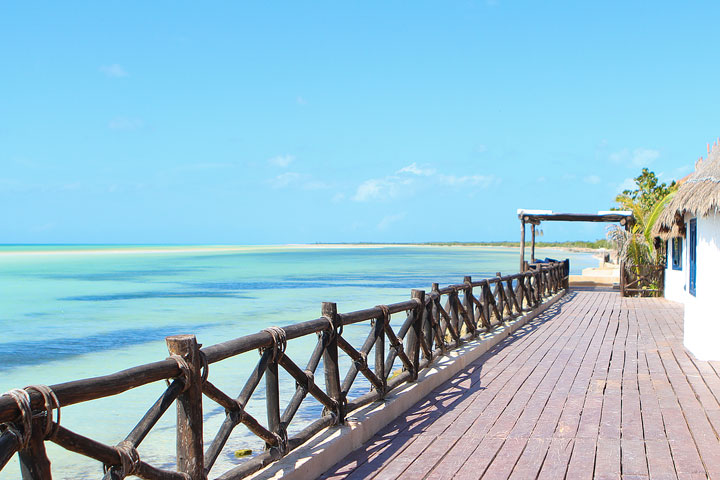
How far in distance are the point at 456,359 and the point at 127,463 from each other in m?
5.01

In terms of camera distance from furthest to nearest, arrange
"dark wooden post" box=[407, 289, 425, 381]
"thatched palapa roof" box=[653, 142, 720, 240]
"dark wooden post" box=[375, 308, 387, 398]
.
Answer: "thatched palapa roof" box=[653, 142, 720, 240] < "dark wooden post" box=[407, 289, 425, 381] < "dark wooden post" box=[375, 308, 387, 398]

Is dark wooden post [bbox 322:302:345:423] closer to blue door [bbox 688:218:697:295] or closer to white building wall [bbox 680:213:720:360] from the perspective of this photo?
white building wall [bbox 680:213:720:360]

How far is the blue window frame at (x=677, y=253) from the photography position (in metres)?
15.4

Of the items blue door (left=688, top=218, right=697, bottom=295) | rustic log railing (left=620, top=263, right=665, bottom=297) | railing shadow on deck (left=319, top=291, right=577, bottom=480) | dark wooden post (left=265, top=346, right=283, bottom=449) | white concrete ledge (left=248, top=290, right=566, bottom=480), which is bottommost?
railing shadow on deck (left=319, top=291, right=577, bottom=480)

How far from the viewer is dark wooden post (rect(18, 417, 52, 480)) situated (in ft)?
7.40

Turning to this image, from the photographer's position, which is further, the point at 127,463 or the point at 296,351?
the point at 296,351

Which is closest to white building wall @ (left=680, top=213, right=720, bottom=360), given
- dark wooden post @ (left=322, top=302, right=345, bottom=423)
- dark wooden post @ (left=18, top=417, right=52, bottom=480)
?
dark wooden post @ (left=322, top=302, right=345, bottom=423)

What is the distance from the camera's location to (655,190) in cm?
3145

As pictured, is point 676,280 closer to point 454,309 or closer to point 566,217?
point 566,217

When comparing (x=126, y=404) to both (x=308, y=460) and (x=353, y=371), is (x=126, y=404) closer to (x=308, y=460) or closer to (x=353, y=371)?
(x=353, y=371)

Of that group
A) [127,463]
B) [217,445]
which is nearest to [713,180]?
[217,445]

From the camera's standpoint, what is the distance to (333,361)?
4570 mm

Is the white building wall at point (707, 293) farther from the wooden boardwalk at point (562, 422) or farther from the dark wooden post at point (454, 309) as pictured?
the dark wooden post at point (454, 309)

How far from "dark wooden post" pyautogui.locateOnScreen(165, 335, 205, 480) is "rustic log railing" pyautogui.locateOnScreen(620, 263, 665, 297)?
16486 millimetres
